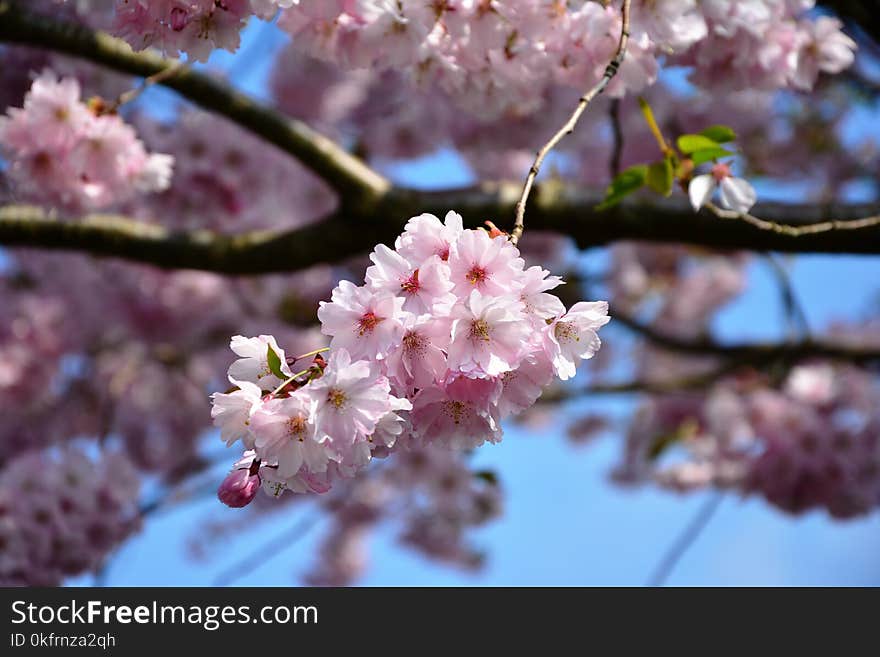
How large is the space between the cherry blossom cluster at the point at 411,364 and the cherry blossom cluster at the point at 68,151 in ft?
4.10

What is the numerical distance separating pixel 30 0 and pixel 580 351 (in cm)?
256

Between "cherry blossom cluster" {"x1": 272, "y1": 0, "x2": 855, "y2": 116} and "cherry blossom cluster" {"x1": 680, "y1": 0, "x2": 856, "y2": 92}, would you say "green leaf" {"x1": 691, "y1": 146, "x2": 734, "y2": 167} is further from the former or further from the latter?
"cherry blossom cluster" {"x1": 680, "y1": 0, "x2": 856, "y2": 92}

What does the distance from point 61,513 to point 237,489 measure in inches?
75.7

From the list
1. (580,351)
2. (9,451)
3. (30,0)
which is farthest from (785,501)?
(9,451)

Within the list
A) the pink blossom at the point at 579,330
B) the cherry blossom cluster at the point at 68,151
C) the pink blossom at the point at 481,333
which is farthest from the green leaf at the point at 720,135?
the cherry blossom cluster at the point at 68,151

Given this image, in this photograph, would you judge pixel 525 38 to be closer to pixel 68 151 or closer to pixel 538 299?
pixel 538 299

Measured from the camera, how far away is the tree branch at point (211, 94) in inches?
84.4

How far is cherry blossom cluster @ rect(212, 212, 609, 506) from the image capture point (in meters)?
0.89

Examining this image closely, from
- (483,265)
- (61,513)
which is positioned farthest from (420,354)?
(61,513)

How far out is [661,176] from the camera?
153 centimetres

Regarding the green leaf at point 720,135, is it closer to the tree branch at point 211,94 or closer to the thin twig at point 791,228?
the thin twig at point 791,228

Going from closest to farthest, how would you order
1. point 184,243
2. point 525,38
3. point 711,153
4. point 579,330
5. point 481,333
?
point 481,333
point 579,330
point 711,153
point 525,38
point 184,243

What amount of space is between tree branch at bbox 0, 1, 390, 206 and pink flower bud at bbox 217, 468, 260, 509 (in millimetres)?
1373

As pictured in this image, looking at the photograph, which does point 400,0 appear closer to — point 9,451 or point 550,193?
point 550,193
